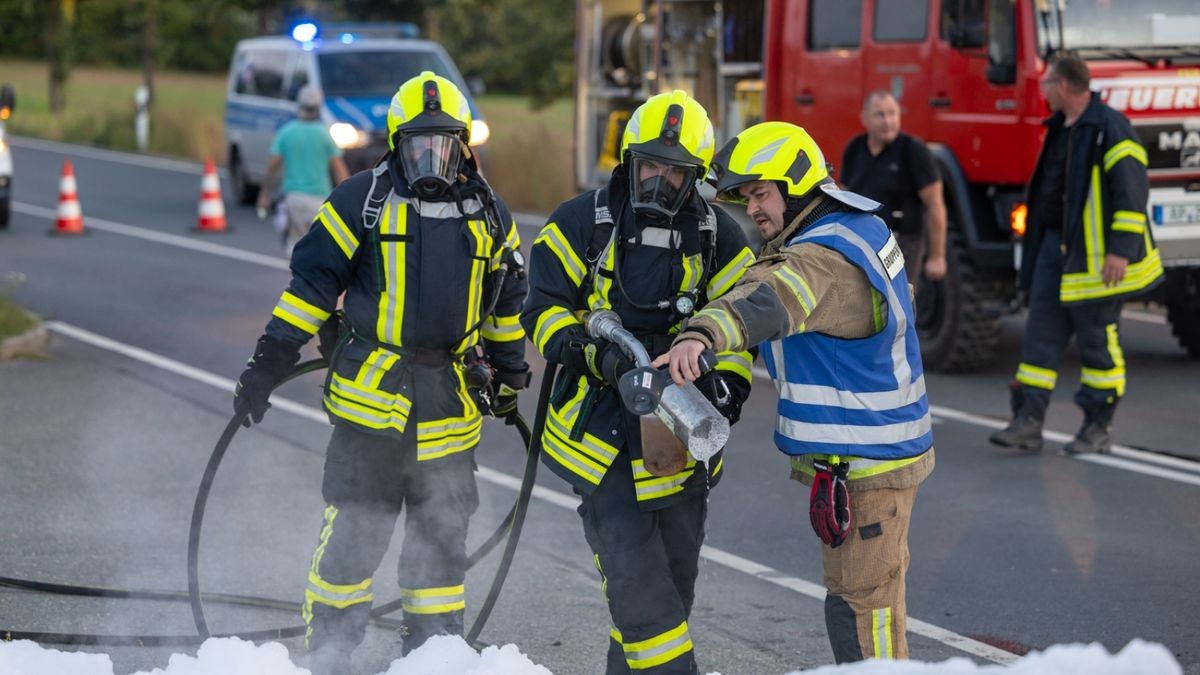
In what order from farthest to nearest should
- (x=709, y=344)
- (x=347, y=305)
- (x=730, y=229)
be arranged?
(x=347, y=305) → (x=730, y=229) → (x=709, y=344)

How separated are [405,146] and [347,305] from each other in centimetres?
50

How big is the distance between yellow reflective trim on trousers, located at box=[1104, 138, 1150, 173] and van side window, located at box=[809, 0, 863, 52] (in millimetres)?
3436

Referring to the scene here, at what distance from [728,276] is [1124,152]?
404 cm

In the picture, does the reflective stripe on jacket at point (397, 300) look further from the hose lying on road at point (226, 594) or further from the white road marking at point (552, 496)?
the white road marking at point (552, 496)

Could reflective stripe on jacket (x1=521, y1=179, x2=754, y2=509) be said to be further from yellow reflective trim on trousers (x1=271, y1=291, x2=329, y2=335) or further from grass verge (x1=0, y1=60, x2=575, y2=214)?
grass verge (x1=0, y1=60, x2=575, y2=214)

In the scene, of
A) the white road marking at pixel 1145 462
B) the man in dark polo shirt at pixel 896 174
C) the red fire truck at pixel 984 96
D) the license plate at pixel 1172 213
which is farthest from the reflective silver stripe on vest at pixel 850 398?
the license plate at pixel 1172 213

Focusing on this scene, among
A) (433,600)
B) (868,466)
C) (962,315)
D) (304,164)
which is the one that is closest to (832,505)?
(868,466)

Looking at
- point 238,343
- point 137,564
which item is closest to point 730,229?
point 137,564

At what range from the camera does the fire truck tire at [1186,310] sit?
1009 cm

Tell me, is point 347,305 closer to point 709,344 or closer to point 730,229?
point 730,229

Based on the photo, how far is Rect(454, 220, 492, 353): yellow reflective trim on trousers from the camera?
185 inches

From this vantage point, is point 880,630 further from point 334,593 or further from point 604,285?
point 334,593

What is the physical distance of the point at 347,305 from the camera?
474 centimetres

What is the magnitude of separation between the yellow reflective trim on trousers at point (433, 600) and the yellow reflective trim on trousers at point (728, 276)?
115 centimetres
